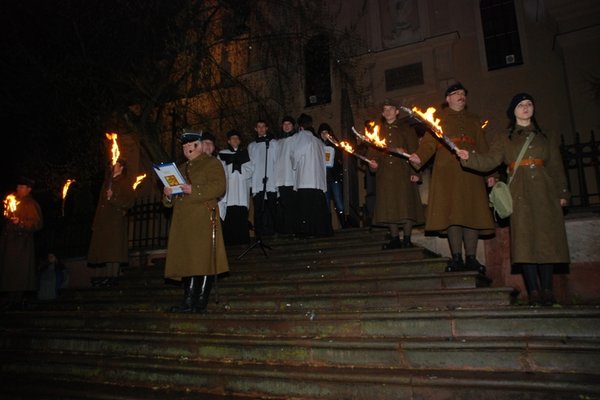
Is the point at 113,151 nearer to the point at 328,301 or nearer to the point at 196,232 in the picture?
the point at 196,232

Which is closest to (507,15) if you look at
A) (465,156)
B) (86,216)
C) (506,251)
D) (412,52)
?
(412,52)

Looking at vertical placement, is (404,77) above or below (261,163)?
above

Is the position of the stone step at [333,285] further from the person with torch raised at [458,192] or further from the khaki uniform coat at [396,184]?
the khaki uniform coat at [396,184]

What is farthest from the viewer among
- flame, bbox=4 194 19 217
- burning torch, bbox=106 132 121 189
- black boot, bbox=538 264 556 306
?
flame, bbox=4 194 19 217

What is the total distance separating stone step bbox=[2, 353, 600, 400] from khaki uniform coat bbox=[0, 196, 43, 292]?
3.19 metres

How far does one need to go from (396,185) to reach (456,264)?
160 cm

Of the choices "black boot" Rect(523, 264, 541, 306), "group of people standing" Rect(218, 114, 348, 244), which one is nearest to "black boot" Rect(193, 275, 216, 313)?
"group of people standing" Rect(218, 114, 348, 244)

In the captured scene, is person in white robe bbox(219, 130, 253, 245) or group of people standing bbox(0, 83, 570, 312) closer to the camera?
group of people standing bbox(0, 83, 570, 312)

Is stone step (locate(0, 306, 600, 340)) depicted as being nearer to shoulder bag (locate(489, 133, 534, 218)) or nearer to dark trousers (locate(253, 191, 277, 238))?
shoulder bag (locate(489, 133, 534, 218))

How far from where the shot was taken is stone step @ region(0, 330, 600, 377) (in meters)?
3.68

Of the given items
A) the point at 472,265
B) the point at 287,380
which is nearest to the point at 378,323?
the point at 287,380

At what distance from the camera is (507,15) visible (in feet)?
46.1

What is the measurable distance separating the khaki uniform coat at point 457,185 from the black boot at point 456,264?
1.31ft

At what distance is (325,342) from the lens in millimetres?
4379
